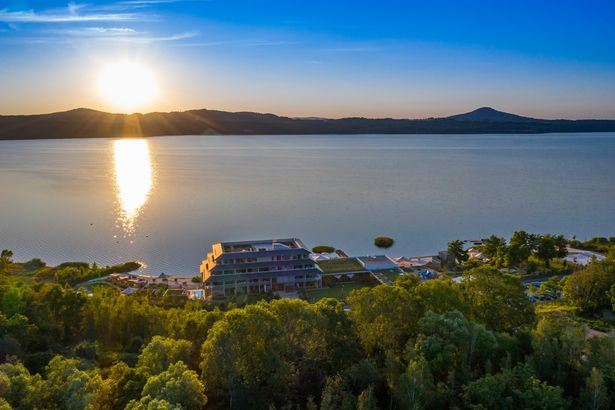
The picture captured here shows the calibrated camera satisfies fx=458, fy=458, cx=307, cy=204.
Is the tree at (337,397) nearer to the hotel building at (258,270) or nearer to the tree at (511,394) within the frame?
the tree at (511,394)

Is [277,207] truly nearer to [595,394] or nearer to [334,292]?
[334,292]

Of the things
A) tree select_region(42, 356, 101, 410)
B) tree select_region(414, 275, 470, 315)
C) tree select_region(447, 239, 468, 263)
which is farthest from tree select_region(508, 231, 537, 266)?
tree select_region(42, 356, 101, 410)

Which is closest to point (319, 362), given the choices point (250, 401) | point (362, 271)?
point (250, 401)

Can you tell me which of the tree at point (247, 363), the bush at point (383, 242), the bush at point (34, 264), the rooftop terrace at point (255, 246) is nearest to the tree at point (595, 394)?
the tree at point (247, 363)

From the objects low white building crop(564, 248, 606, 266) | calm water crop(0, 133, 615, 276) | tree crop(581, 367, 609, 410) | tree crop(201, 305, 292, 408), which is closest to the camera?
tree crop(581, 367, 609, 410)

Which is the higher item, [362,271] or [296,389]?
[296,389]

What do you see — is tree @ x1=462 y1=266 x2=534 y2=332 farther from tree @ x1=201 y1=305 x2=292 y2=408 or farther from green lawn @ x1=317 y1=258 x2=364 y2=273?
green lawn @ x1=317 y1=258 x2=364 y2=273

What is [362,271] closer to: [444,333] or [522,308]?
[522,308]
